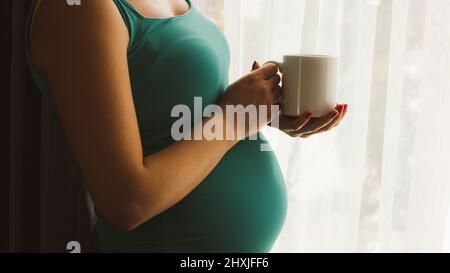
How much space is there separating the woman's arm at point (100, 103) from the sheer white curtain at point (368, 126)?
0.85m

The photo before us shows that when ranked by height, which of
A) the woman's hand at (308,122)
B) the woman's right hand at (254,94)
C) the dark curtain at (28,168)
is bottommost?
the dark curtain at (28,168)

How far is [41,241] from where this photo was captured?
5.21ft

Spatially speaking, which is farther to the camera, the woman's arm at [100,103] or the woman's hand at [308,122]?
the woman's hand at [308,122]

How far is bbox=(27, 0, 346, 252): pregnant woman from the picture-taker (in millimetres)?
651

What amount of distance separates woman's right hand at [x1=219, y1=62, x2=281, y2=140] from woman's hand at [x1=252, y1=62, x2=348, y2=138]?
0.04 metres

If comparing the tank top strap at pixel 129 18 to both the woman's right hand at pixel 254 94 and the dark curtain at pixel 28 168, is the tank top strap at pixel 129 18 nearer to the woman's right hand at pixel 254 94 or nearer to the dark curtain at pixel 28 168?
the woman's right hand at pixel 254 94

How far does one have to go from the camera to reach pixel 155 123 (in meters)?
0.79

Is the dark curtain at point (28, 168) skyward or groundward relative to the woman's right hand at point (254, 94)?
groundward

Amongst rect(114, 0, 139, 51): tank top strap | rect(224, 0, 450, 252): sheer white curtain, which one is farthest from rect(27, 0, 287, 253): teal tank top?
rect(224, 0, 450, 252): sheer white curtain

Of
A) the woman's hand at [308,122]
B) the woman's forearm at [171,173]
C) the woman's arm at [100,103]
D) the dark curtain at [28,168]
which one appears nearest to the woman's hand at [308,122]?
the woman's hand at [308,122]

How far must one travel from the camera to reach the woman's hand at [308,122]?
2.75 ft

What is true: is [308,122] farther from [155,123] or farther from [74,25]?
[74,25]

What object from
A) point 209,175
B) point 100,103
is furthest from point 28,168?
point 100,103
